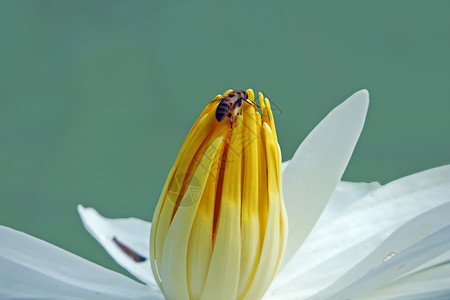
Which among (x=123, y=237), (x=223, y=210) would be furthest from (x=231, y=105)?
(x=123, y=237)

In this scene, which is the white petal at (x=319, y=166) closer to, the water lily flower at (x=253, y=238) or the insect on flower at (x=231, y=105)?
the water lily flower at (x=253, y=238)

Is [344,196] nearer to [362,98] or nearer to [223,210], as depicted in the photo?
[362,98]

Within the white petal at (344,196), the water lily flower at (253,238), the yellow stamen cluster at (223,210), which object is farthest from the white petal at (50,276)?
the white petal at (344,196)

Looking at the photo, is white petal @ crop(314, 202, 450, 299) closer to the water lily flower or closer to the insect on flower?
the water lily flower

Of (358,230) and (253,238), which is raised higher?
(358,230)

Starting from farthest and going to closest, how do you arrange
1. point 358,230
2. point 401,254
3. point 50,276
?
point 358,230 → point 50,276 → point 401,254

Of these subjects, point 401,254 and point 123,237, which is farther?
point 123,237

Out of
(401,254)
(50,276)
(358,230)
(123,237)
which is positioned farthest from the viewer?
(123,237)
